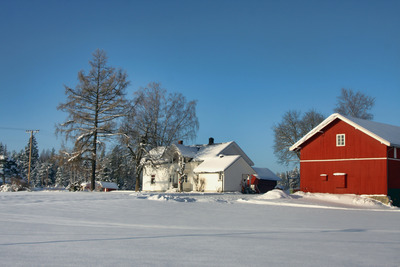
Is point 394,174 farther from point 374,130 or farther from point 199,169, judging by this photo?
point 199,169

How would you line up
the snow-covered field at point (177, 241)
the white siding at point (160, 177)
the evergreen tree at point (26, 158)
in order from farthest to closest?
the evergreen tree at point (26, 158)
the white siding at point (160, 177)
the snow-covered field at point (177, 241)

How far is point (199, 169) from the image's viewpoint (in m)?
44.3

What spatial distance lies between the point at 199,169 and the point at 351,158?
1969 centimetres

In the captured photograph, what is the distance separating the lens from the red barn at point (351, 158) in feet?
88.3

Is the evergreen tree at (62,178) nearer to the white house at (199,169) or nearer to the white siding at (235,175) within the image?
the white house at (199,169)

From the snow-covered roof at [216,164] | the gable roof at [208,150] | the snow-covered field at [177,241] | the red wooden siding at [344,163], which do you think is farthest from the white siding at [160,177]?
the snow-covered field at [177,241]

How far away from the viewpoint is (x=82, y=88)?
32.9 meters

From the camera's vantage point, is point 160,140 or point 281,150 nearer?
point 160,140

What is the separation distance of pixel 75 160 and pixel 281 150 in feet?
92.3

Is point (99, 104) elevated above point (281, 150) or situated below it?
above

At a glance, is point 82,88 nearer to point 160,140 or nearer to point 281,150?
point 160,140

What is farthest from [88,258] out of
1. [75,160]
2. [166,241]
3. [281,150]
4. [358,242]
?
[281,150]

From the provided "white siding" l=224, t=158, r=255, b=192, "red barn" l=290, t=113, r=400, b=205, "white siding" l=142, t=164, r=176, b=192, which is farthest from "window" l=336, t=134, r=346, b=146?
"white siding" l=142, t=164, r=176, b=192

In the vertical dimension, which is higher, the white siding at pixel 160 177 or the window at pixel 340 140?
the window at pixel 340 140
